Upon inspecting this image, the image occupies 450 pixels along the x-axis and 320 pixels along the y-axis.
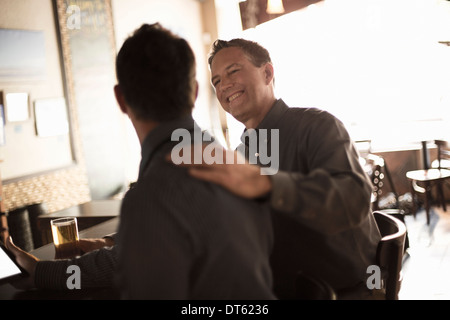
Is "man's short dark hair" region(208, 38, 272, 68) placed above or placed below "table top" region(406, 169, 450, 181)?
above

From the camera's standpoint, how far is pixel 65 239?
1372 millimetres

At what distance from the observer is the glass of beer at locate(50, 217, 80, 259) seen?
1.36 metres

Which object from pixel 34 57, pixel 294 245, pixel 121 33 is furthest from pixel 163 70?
pixel 121 33

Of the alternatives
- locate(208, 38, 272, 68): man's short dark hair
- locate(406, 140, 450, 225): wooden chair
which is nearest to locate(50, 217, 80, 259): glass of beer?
locate(208, 38, 272, 68): man's short dark hair

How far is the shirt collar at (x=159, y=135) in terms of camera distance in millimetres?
871

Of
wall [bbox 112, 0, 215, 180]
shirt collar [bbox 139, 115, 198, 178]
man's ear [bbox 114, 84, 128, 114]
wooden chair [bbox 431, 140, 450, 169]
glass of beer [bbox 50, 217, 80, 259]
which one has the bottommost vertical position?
wooden chair [bbox 431, 140, 450, 169]

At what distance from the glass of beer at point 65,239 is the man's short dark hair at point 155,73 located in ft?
2.05

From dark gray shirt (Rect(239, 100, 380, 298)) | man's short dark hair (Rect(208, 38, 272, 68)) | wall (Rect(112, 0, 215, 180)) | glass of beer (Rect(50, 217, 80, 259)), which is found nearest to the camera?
dark gray shirt (Rect(239, 100, 380, 298))

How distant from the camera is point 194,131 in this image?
898mm

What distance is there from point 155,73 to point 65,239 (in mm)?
752

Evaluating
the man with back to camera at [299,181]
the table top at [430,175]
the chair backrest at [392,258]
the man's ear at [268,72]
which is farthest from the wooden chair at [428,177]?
the chair backrest at [392,258]

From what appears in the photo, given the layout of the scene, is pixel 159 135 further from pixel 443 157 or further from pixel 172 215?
pixel 443 157

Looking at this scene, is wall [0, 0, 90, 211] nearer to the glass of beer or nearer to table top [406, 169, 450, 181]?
the glass of beer
